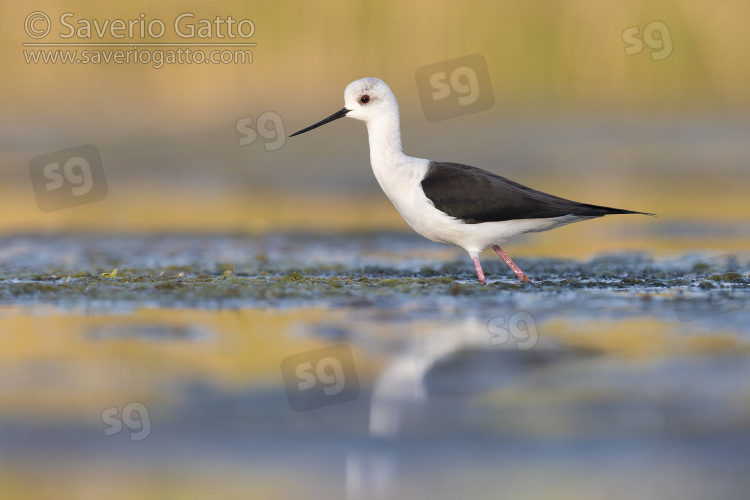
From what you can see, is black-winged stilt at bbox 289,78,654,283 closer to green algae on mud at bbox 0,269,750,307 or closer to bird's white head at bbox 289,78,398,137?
bird's white head at bbox 289,78,398,137

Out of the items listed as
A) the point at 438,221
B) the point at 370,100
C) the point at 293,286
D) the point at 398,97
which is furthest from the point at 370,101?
the point at 398,97

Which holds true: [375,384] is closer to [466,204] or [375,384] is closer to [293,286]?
[293,286]

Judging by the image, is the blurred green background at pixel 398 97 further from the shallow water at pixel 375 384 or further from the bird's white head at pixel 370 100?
the shallow water at pixel 375 384

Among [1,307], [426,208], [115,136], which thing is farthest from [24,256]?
[115,136]

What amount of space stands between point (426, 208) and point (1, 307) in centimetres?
300

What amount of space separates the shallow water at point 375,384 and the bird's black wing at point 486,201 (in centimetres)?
51

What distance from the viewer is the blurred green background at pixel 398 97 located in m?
16.4

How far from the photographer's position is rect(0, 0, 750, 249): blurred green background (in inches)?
645

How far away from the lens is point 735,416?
4.70 meters

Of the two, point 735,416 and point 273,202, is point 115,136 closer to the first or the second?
point 273,202

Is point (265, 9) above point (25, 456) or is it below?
above

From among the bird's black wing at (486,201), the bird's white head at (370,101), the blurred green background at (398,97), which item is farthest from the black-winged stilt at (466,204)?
the blurred green background at (398,97)

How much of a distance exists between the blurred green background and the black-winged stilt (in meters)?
6.37

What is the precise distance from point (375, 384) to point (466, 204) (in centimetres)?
296
